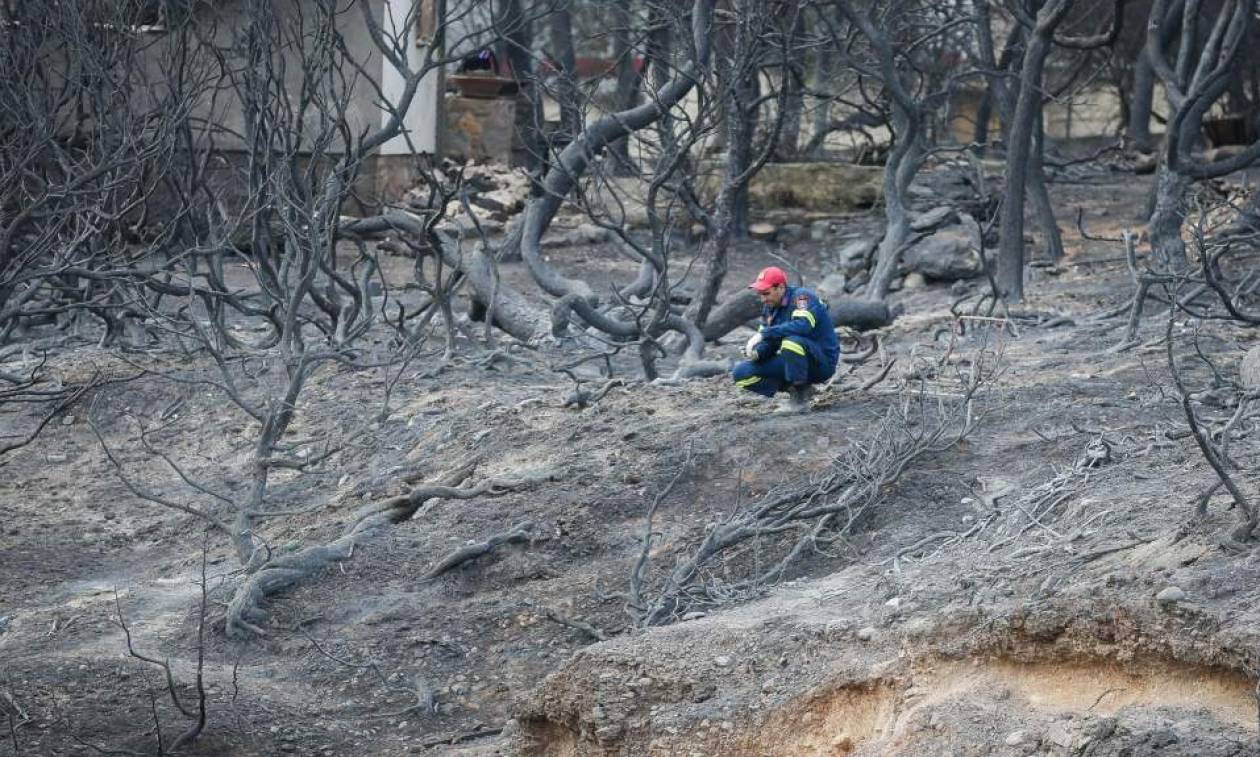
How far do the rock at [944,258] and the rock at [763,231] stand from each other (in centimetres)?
443

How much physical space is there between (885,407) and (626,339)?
312 cm

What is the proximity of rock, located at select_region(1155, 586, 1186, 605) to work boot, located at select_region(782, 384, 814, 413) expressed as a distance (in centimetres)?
386

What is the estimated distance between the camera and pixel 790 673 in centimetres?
457

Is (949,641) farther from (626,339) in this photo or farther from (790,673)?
(626,339)

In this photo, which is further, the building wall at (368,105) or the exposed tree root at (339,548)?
the building wall at (368,105)

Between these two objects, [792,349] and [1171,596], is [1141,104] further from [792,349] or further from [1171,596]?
[1171,596]

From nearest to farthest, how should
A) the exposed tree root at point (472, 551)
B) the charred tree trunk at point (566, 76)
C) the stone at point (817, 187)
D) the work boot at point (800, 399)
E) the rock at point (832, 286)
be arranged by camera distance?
1. the exposed tree root at point (472, 551)
2. the work boot at point (800, 399)
3. the charred tree trunk at point (566, 76)
4. the rock at point (832, 286)
5. the stone at point (817, 187)

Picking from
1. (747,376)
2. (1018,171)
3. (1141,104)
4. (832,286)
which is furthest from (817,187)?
(747,376)

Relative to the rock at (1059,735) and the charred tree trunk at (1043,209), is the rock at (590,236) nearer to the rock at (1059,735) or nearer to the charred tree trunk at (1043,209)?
the charred tree trunk at (1043,209)

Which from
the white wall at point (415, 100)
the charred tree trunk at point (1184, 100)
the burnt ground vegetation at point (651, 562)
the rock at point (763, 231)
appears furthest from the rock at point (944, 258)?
the white wall at point (415, 100)

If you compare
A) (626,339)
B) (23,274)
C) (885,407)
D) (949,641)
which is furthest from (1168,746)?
(626,339)

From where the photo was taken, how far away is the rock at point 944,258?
1406cm

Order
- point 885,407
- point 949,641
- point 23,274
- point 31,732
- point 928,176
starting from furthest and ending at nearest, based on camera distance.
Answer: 1. point 928,176
2. point 885,407
3. point 23,274
4. point 31,732
5. point 949,641

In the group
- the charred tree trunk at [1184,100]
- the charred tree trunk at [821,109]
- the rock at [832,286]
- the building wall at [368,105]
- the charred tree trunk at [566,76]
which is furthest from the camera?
the charred tree trunk at [821,109]
